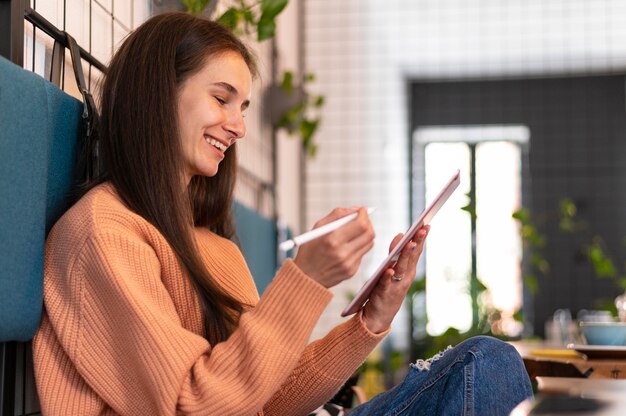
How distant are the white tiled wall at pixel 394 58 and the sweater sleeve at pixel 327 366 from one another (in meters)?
2.76

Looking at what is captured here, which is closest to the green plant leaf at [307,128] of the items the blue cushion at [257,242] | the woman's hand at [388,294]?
the blue cushion at [257,242]

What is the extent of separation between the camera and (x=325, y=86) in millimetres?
4633

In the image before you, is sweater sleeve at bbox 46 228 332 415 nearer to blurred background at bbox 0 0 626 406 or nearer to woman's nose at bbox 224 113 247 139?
woman's nose at bbox 224 113 247 139

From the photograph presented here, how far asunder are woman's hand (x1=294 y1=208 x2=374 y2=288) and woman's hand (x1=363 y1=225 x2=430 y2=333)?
0.83 ft

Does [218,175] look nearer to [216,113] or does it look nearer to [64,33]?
[216,113]

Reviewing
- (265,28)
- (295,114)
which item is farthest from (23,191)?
(295,114)

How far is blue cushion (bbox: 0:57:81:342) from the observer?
1.13 metres

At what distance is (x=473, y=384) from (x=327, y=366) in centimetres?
26

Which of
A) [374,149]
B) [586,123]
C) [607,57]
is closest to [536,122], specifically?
[586,123]

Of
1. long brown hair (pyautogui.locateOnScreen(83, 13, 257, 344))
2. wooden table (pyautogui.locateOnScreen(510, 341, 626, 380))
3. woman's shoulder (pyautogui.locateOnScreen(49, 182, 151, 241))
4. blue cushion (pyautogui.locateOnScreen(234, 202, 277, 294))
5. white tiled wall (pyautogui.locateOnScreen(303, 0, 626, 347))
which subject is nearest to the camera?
woman's shoulder (pyautogui.locateOnScreen(49, 182, 151, 241))

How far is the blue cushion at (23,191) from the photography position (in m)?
1.13

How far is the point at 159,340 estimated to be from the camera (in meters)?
1.13

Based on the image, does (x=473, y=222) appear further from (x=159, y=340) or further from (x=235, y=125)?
(x=159, y=340)

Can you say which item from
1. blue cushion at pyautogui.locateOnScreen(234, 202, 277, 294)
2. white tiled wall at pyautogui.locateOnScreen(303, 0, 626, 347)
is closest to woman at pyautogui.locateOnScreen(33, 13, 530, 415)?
blue cushion at pyautogui.locateOnScreen(234, 202, 277, 294)
